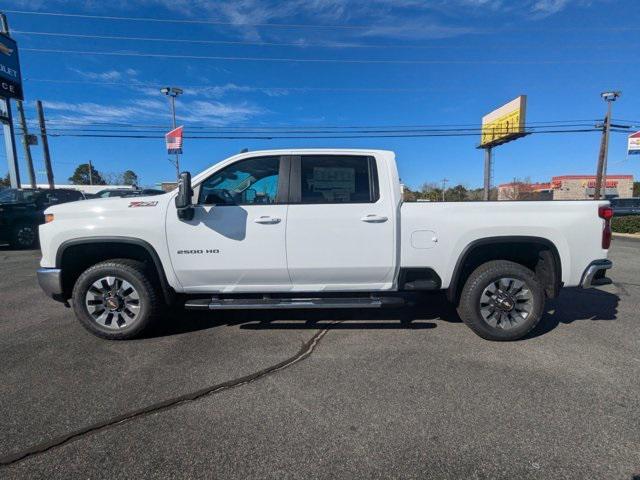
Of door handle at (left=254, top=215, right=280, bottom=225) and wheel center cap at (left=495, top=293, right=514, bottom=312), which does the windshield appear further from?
wheel center cap at (left=495, top=293, right=514, bottom=312)

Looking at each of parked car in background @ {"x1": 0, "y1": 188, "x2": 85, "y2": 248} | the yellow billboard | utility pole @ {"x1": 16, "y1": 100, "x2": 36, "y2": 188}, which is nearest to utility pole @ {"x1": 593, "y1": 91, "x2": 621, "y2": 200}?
the yellow billboard

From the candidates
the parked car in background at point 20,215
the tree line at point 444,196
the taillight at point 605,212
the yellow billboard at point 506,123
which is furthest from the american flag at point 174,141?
the yellow billboard at point 506,123

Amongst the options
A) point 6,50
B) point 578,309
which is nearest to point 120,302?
point 578,309

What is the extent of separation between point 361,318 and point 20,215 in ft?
36.3

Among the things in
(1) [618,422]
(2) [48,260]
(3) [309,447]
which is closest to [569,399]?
(1) [618,422]

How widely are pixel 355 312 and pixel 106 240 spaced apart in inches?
120

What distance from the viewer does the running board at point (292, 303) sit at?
370 centimetres

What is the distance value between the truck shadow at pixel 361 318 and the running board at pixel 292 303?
1.62 ft

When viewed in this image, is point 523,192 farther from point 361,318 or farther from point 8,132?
point 8,132

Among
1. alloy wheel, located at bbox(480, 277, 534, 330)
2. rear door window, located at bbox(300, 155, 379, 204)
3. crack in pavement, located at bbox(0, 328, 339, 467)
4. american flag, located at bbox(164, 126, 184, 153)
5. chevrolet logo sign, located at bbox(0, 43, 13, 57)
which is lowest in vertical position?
crack in pavement, located at bbox(0, 328, 339, 467)

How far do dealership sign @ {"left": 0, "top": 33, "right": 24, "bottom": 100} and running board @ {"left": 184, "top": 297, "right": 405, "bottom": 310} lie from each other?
19563 millimetres

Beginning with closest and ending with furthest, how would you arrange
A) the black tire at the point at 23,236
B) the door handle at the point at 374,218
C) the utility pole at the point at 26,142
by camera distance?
the door handle at the point at 374,218 < the black tire at the point at 23,236 < the utility pole at the point at 26,142

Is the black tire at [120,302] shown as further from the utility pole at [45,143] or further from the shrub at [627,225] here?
the utility pole at [45,143]

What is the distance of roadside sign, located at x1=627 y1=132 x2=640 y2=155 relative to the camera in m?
24.3
